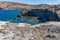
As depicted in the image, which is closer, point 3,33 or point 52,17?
point 3,33

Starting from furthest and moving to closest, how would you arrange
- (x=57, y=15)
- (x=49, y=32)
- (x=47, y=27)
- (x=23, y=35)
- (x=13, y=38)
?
(x=57, y=15), (x=47, y=27), (x=49, y=32), (x=23, y=35), (x=13, y=38)

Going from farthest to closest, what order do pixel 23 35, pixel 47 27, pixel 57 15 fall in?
1. pixel 57 15
2. pixel 47 27
3. pixel 23 35

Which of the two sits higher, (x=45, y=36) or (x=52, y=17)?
(x=45, y=36)

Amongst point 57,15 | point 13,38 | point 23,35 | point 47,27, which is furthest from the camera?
point 57,15

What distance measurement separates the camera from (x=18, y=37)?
11.7m

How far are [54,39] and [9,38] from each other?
2.81 meters

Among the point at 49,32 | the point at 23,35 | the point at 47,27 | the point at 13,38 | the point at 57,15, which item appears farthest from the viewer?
the point at 57,15

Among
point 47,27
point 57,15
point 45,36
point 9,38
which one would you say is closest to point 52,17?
point 57,15

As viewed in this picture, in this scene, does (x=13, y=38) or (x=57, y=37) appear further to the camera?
(x=57, y=37)

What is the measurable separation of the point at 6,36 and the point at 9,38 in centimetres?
45

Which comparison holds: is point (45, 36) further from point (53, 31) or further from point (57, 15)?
point (57, 15)

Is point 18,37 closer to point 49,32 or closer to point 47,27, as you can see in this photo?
point 49,32

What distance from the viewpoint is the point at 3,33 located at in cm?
1271

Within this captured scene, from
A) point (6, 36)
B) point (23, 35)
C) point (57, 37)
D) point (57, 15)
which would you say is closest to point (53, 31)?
point (57, 37)
